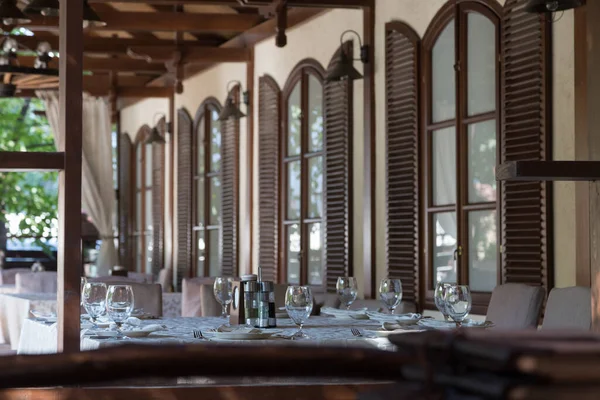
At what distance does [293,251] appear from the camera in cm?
882

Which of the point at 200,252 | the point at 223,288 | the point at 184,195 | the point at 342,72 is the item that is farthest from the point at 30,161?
the point at 184,195

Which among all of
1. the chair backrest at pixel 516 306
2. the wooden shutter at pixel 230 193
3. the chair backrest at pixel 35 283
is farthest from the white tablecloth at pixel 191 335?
the wooden shutter at pixel 230 193

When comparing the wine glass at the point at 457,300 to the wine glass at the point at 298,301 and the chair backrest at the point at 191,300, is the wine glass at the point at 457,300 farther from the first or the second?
the chair backrest at the point at 191,300

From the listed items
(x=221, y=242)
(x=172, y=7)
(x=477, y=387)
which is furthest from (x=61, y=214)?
(x=172, y=7)

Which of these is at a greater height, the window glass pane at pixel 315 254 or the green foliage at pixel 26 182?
the green foliage at pixel 26 182

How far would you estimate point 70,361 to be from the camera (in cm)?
83

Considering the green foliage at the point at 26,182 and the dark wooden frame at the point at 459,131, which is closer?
the dark wooden frame at the point at 459,131

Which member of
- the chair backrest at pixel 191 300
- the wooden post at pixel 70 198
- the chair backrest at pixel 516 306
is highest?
the wooden post at pixel 70 198

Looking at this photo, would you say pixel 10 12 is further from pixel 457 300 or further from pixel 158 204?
pixel 158 204

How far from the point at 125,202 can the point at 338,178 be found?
658cm

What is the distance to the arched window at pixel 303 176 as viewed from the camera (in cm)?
832

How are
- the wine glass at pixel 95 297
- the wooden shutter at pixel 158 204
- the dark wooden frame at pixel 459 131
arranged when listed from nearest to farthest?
the wine glass at pixel 95 297 < the dark wooden frame at pixel 459 131 < the wooden shutter at pixel 158 204

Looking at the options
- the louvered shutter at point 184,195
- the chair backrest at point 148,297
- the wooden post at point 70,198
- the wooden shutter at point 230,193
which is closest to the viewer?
the wooden post at point 70,198

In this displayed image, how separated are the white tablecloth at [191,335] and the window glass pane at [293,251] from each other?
4.41 m
